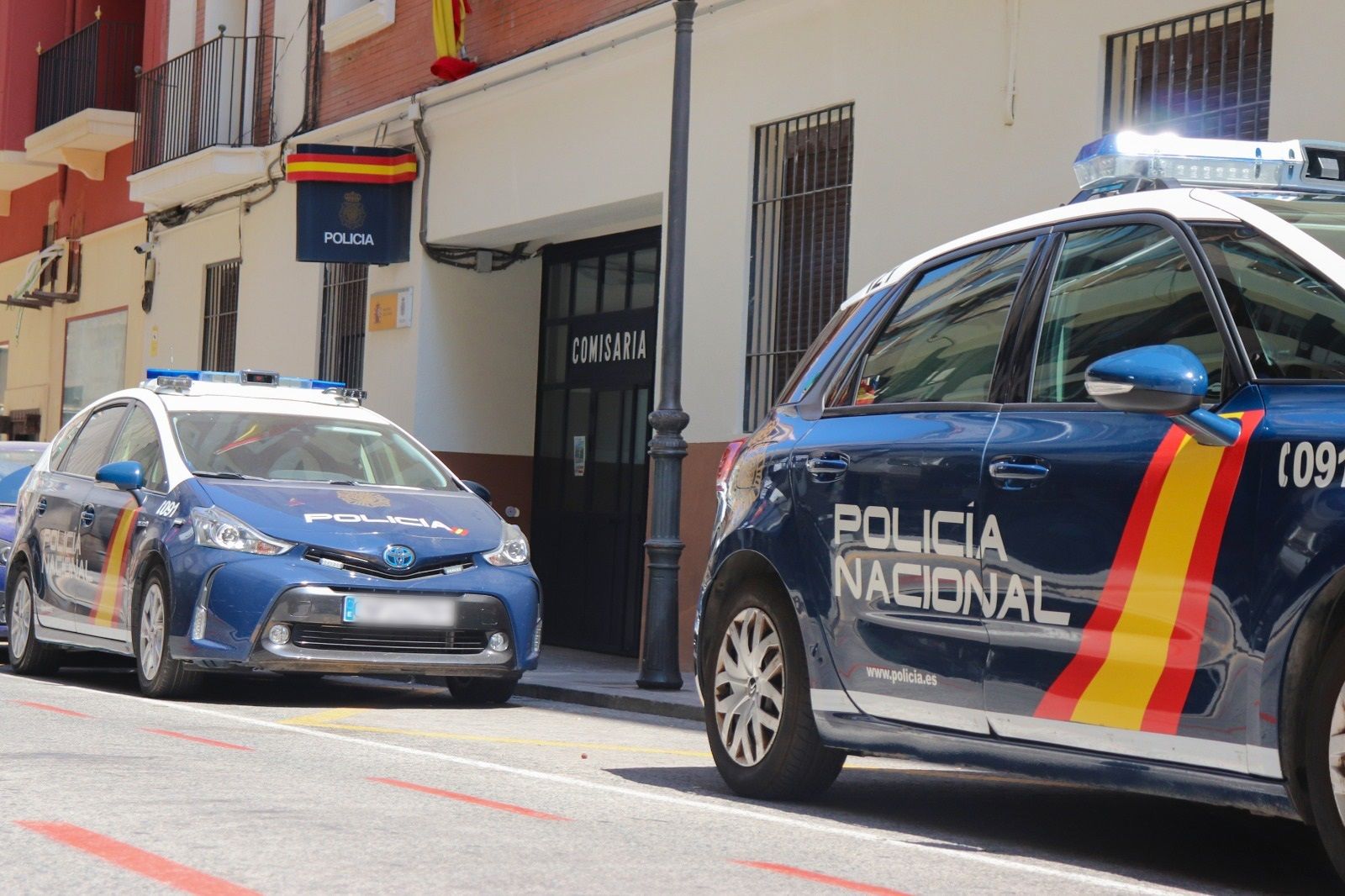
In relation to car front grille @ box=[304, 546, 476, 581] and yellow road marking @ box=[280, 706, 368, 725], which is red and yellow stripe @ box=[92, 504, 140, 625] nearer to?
car front grille @ box=[304, 546, 476, 581]

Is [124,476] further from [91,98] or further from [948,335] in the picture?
[91,98]

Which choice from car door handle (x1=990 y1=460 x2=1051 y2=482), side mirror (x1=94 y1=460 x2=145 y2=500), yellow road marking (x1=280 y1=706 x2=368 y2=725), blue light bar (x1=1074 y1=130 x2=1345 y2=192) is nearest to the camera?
car door handle (x1=990 y1=460 x2=1051 y2=482)

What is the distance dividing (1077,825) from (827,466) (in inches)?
56.6

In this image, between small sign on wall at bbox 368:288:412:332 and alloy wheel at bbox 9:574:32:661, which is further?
small sign on wall at bbox 368:288:412:332

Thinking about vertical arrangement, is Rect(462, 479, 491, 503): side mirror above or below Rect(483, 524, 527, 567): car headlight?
above

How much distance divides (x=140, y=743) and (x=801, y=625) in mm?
2893

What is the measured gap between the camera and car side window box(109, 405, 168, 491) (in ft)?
36.6

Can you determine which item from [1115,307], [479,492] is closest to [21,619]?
[479,492]

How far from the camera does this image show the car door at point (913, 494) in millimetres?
5887

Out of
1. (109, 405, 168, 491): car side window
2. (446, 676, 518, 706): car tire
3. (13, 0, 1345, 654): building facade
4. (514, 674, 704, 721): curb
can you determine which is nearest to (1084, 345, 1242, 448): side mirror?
(13, 0, 1345, 654): building facade

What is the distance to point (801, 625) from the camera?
21.8ft

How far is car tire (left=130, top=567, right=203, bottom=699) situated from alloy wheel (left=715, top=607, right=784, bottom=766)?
4.20m

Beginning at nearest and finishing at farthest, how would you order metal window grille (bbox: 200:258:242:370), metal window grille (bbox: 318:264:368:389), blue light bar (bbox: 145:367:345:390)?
blue light bar (bbox: 145:367:345:390) → metal window grille (bbox: 318:264:368:389) → metal window grille (bbox: 200:258:242:370)

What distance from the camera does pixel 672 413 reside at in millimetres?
12602
